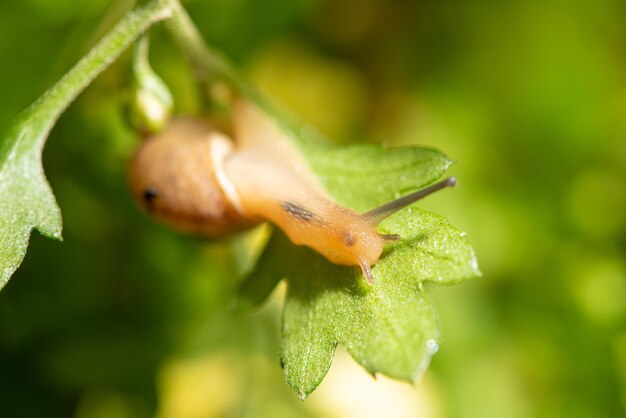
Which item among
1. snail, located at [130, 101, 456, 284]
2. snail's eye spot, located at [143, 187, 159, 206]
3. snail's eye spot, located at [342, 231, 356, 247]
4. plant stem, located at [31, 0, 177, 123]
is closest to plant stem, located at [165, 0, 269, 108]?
snail, located at [130, 101, 456, 284]

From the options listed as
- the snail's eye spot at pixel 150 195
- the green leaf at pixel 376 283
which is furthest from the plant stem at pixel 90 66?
the green leaf at pixel 376 283

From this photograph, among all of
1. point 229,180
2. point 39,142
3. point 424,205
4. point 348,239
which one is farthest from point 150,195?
point 424,205

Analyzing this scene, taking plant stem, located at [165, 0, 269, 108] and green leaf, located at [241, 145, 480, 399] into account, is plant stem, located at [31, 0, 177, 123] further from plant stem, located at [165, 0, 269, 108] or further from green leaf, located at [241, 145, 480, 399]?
green leaf, located at [241, 145, 480, 399]

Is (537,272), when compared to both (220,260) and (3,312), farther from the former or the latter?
(3,312)

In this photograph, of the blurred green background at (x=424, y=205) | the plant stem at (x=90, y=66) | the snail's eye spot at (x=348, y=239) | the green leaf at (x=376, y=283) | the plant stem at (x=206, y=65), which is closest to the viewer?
the green leaf at (x=376, y=283)

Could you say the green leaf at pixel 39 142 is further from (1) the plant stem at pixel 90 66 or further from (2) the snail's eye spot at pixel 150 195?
(2) the snail's eye spot at pixel 150 195

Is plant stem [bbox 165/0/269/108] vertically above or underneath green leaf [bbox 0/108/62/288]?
above

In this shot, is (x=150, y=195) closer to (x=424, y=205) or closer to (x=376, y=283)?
(x=376, y=283)
